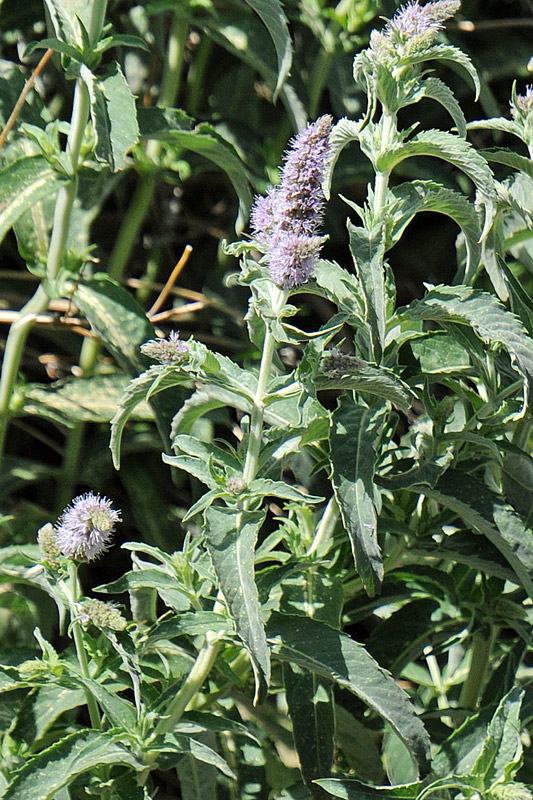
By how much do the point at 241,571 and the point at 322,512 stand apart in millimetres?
404

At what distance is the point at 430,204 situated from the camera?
1.09 m

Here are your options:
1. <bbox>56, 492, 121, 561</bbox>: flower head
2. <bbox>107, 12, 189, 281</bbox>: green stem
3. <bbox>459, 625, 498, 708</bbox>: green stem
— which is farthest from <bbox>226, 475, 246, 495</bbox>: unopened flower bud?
<bbox>107, 12, 189, 281</bbox>: green stem

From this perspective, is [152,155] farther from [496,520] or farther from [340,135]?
[496,520]

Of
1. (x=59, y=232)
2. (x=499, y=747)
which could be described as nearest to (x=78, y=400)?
(x=59, y=232)

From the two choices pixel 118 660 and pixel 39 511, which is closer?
pixel 118 660

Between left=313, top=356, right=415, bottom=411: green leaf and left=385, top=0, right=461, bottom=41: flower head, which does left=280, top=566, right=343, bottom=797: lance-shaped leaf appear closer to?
left=313, top=356, right=415, bottom=411: green leaf

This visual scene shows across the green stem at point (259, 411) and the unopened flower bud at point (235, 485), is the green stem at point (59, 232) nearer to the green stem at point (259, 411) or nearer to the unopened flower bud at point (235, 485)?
the green stem at point (259, 411)

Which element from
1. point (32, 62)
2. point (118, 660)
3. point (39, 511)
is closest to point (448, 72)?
point (32, 62)

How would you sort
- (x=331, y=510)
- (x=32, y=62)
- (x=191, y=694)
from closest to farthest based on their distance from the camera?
(x=191, y=694) < (x=331, y=510) < (x=32, y=62)

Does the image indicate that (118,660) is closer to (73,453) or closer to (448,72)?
(73,453)

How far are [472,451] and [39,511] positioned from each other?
84 cm

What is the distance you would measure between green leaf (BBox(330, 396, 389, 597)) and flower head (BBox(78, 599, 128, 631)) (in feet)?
0.86

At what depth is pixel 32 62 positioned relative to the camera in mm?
1991

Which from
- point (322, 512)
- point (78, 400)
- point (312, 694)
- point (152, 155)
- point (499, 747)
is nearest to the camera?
point (499, 747)
